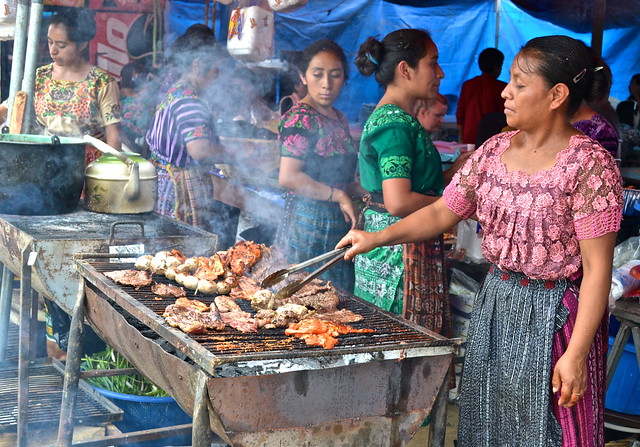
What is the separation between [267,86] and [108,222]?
486 centimetres

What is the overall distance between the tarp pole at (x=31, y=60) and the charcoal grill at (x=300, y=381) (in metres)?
3.15

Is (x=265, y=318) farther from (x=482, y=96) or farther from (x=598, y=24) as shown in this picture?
(x=482, y=96)

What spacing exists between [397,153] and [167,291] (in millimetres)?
1303

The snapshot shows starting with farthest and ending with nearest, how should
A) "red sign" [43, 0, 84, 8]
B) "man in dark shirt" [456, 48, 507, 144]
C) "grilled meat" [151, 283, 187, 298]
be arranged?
"man in dark shirt" [456, 48, 507, 144], "red sign" [43, 0, 84, 8], "grilled meat" [151, 283, 187, 298]

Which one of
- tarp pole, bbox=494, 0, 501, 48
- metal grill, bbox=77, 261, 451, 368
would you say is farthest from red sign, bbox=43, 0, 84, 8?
tarp pole, bbox=494, 0, 501, 48

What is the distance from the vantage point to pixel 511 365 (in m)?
2.85

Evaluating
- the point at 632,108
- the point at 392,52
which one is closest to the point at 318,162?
the point at 392,52

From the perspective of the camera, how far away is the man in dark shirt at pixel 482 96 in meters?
9.52

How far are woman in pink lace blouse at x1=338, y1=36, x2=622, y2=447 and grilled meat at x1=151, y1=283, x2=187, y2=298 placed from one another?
1.32 m

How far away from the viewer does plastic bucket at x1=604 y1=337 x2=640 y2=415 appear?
4547 mm

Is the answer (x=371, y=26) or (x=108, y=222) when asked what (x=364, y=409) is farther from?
(x=371, y=26)

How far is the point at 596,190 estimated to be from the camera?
2.58 meters

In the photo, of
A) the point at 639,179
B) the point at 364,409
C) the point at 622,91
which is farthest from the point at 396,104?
the point at 622,91

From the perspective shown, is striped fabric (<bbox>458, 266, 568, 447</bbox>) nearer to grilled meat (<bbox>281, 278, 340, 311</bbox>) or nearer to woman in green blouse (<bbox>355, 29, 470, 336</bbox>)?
grilled meat (<bbox>281, 278, 340, 311</bbox>)
